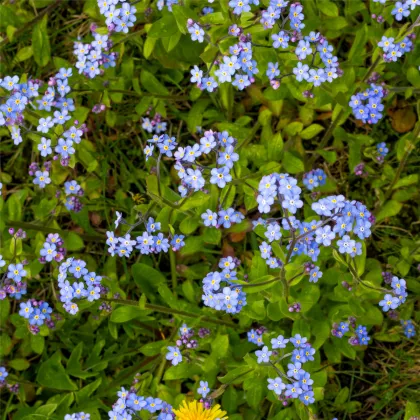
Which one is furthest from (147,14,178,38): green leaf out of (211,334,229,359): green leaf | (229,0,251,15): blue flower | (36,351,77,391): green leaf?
(36,351,77,391): green leaf

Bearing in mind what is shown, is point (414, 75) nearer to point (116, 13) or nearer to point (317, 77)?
point (317, 77)

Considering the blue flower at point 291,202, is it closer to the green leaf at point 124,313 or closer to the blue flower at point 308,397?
the blue flower at point 308,397

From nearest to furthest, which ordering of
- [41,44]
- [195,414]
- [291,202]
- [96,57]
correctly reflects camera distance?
[291,202] < [195,414] < [96,57] < [41,44]

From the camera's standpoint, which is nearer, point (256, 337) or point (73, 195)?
point (256, 337)

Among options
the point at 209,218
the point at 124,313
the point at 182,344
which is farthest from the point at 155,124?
the point at 182,344

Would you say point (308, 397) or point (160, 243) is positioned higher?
point (160, 243)

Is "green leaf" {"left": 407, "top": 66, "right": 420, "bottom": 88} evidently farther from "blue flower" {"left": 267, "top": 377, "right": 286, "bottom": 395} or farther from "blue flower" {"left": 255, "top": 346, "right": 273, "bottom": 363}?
"blue flower" {"left": 267, "top": 377, "right": 286, "bottom": 395}
